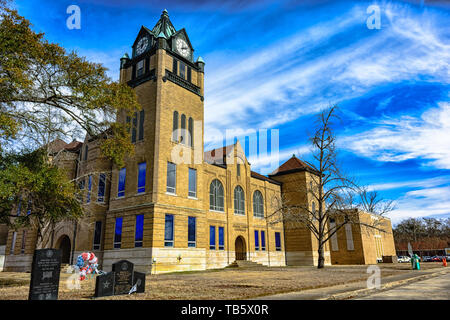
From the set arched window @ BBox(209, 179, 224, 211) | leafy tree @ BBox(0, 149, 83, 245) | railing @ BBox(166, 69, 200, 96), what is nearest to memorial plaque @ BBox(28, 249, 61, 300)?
leafy tree @ BBox(0, 149, 83, 245)

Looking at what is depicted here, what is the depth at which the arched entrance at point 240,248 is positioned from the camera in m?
37.1

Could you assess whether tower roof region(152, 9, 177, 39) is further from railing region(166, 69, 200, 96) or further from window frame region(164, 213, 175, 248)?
window frame region(164, 213, 175, 248)

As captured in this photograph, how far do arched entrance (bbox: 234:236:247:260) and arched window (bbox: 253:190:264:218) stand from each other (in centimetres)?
420

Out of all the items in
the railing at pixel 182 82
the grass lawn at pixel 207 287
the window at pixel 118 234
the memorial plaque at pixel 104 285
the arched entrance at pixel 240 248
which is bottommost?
the grass lawn at pixel 207 287

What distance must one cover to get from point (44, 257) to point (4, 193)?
17.5 feet

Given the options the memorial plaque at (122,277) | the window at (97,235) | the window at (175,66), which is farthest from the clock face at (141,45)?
the memorial plaque at (122,277)

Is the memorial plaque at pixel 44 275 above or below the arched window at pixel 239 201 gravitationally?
below

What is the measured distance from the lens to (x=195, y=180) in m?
30.3

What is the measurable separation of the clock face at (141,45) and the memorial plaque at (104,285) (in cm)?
2700

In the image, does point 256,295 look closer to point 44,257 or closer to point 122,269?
point 122,269

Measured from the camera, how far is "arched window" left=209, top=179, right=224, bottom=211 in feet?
114

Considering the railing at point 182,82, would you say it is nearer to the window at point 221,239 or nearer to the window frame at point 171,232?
the window frame at point 171,232

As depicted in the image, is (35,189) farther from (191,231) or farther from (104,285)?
(191,231)
